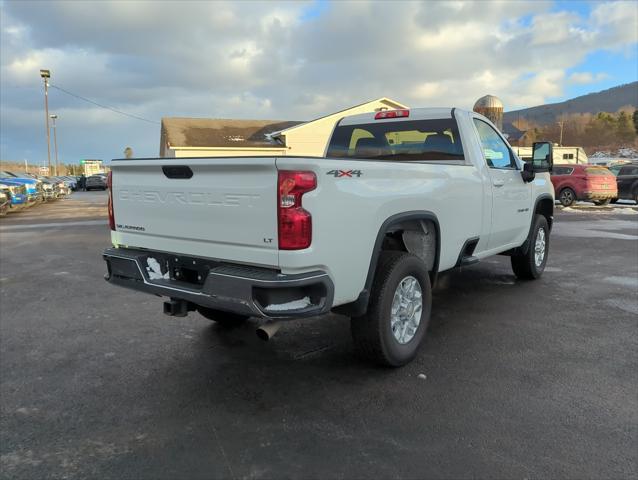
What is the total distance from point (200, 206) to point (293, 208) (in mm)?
777

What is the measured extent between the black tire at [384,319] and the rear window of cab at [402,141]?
1594 mm

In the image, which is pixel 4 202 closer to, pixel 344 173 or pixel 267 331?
pixel 267 331

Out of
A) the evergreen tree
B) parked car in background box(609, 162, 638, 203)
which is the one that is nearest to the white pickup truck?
parked car in background box(609, 162, 638, 203)

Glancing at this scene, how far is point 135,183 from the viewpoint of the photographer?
12.6 feet

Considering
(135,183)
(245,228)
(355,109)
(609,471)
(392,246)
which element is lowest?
(609,471)

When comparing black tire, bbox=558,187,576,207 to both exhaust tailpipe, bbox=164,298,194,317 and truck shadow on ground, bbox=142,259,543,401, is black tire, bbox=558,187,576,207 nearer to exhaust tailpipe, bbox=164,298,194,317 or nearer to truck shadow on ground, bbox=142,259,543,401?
truck shadow on ground, bbox=142,259,543,401

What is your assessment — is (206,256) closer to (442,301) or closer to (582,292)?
(442,301)

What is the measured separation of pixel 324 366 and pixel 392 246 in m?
1.12

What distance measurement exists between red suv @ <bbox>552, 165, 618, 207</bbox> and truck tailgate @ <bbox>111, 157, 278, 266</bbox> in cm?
1894

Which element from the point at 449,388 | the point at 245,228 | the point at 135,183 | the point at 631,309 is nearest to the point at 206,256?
the point at 245,228

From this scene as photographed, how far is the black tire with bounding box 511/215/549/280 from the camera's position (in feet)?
21.4

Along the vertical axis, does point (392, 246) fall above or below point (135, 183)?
below

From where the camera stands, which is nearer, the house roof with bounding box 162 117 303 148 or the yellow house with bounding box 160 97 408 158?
the yellow house with bounding box 160 97 408 158

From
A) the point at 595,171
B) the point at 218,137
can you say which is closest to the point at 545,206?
the point at 595,171
